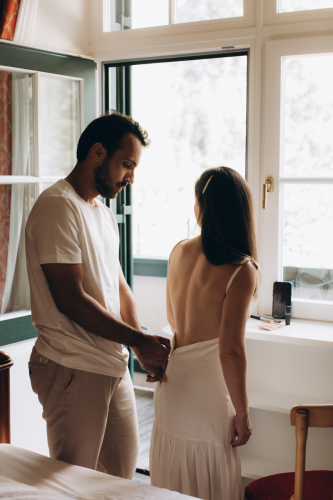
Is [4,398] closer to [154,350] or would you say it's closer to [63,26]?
[154,350]

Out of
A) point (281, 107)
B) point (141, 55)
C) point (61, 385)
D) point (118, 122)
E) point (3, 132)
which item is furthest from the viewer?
point (141, 55)

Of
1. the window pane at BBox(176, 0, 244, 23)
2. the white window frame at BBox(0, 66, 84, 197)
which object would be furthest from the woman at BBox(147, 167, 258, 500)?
the window pane at BBox(176, 0, 244, 23)

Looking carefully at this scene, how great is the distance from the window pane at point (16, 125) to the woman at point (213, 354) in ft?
3.35

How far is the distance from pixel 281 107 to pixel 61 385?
1.61 m

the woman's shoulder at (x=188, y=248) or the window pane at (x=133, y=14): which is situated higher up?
the window pane at (x=133, y=14)

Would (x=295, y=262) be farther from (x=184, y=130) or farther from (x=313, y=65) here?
(x=184, y=130)

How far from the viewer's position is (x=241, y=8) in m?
2.38

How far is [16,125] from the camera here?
87.3 inches

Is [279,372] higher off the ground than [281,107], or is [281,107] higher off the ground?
[281,107]

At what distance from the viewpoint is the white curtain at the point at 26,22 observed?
2.13 m

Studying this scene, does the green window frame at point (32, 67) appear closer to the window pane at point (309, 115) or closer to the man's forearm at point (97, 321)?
the man's forearm at point (97, 321)

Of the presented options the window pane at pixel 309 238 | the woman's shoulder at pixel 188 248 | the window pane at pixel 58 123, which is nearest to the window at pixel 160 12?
the window pane at pixel 58 123

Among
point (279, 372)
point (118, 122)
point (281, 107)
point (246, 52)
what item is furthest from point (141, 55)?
point (279, 372)

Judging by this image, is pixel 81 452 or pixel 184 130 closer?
pixel 81 452
